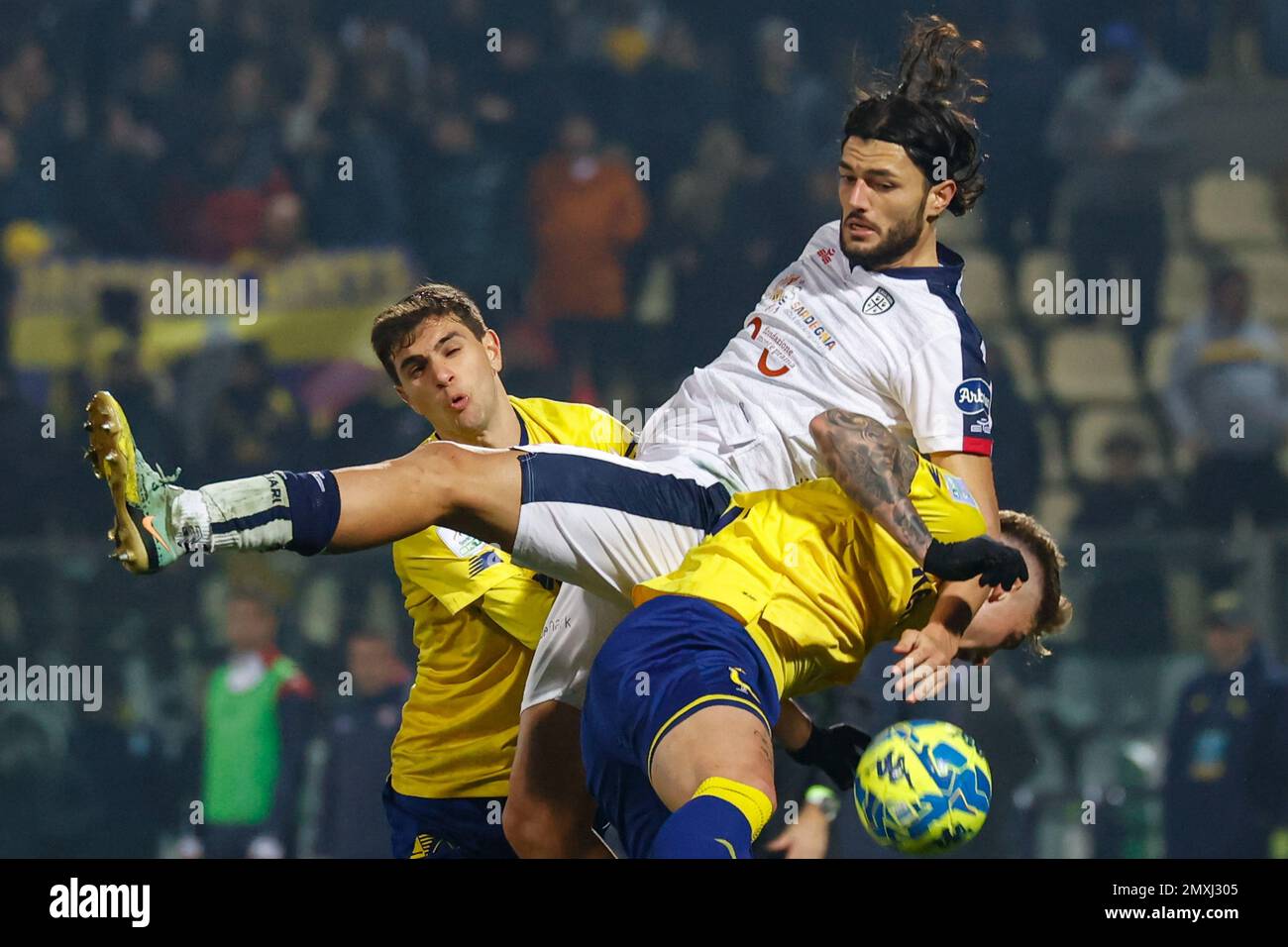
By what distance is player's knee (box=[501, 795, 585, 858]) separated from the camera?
4.89 m

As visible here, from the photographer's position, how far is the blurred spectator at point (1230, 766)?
21.4 feet

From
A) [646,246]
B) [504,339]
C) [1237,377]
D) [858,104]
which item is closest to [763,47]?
[646,246]

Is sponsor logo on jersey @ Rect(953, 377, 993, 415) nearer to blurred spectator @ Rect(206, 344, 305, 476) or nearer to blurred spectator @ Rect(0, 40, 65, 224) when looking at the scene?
blurred spectator @ Rect(206, 344, 305, 476)

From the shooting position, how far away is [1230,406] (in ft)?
24.3

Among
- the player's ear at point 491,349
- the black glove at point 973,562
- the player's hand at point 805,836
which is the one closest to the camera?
the black glove at point 973,562

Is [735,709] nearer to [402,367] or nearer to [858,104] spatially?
[402,367]

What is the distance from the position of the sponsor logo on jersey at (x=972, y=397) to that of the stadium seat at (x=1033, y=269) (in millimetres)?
2908

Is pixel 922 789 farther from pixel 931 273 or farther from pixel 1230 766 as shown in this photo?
pixel 1230 766

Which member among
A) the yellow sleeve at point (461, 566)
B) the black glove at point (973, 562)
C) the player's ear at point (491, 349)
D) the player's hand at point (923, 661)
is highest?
the player's ear at point (491, 349)

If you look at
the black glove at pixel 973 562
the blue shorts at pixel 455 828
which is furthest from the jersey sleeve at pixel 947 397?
the blue shorts at pixel 455 828

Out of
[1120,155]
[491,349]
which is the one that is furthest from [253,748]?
[1120,155]

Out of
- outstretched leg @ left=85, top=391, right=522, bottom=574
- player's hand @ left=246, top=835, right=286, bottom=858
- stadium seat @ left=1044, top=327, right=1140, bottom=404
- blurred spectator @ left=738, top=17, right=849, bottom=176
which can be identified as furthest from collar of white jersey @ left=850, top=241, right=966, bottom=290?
player's hand @ left=246, top=835, right=286, bottom=858

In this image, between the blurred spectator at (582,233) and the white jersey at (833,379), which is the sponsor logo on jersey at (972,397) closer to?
the white jersey at (833,379)

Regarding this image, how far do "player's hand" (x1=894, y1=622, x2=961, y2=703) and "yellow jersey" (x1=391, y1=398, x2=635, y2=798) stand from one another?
1051mm
